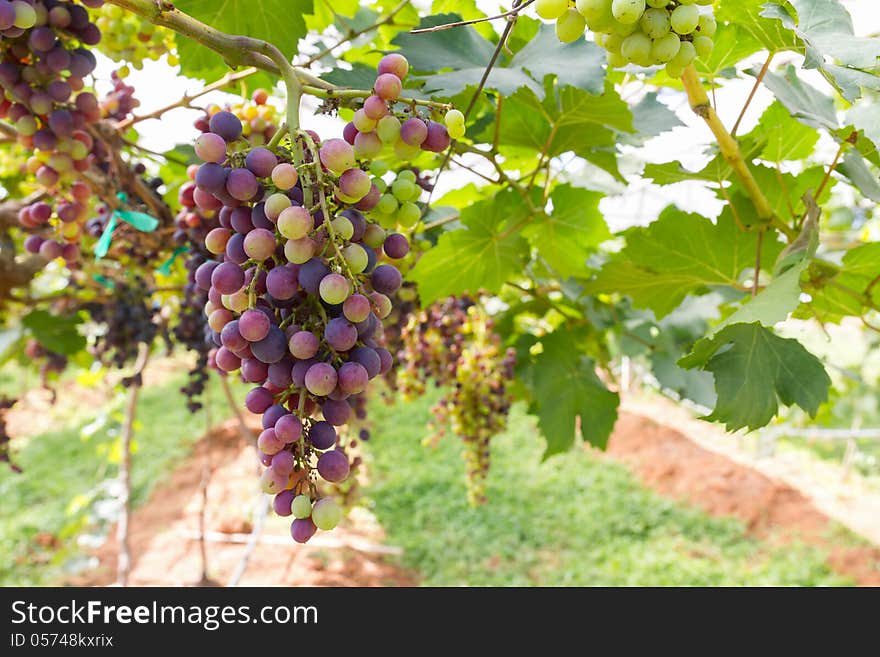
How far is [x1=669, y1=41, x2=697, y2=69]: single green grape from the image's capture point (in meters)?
0.56

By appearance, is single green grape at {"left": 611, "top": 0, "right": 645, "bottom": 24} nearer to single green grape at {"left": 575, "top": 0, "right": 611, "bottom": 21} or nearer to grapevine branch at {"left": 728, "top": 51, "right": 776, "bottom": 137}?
single green grape at {"left": 575, "top": 0, "right": 611, "bottom": 21}

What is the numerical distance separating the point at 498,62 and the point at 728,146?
0.39 metres

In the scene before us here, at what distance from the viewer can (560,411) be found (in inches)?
66.7

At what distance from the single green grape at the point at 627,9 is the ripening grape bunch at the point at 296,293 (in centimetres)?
24

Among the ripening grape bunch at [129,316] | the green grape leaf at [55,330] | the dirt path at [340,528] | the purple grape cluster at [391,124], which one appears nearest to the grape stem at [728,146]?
the purple grape cluster at [391,124]

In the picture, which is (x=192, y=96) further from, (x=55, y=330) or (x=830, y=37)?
(x=55, y=330)

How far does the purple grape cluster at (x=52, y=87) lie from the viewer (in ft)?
3.07

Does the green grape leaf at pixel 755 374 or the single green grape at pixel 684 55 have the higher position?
the single green grape at pixel 684 55

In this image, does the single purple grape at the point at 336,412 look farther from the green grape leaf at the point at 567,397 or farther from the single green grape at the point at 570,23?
the green grape leaf at the point at 567,397

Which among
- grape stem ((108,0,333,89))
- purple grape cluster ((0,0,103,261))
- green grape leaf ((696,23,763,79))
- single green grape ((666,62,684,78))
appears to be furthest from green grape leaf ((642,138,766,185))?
purple grape cluster ((0,0,103,261))

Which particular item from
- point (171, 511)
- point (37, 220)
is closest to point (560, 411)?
point (37, 220)

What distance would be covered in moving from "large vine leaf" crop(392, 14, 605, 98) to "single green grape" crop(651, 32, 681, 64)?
23 centimetres

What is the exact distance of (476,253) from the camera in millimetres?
1301

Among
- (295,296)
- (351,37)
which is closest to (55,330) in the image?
(351,37)
